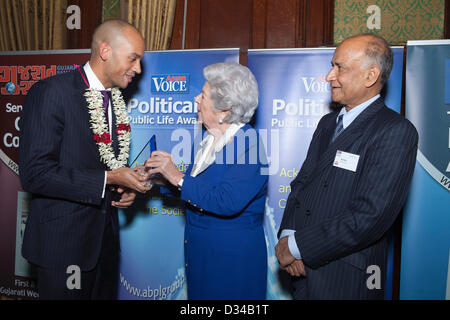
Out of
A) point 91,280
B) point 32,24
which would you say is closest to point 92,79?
point 91,280

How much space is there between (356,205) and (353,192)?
0.29 feet

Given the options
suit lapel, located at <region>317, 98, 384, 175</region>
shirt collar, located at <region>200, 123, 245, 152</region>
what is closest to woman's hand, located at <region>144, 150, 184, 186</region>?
shirt collar, located at <region>200, 123, 245, 152</region>

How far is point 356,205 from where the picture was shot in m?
1.67

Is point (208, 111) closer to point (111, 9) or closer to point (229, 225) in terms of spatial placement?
point (229, 225)

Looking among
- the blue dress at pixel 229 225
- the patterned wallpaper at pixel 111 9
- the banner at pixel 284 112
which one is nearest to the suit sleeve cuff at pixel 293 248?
the blue dress at pixel 229 225

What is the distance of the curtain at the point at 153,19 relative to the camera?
142 inches

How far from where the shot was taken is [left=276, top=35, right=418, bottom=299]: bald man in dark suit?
5.39 ft

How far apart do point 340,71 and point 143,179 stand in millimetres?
1238

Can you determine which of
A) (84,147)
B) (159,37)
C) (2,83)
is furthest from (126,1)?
(84,147)

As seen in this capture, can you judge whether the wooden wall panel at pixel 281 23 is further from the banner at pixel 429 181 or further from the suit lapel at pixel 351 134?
the suit lapel at pixel 351 134

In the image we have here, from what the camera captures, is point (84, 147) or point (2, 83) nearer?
point (84, 147)

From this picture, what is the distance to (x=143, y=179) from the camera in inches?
79.3

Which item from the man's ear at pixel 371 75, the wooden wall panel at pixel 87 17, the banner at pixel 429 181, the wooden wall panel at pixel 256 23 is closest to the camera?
the man's ear at pixel 371 75
